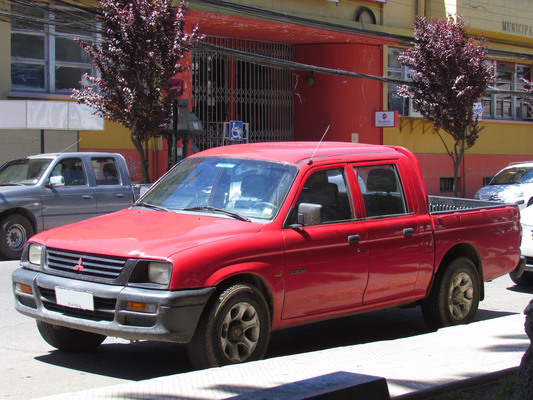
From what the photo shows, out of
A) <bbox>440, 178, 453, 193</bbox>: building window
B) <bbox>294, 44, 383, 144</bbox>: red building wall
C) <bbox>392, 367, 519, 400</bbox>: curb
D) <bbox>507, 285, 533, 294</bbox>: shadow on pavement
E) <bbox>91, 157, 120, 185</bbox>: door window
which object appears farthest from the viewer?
<bbox>440, 178, 453, 193</bbox>: building window

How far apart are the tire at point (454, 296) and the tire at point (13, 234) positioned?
7826mm

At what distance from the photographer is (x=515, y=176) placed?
18.1 m

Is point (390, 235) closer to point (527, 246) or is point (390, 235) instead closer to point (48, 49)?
point (527, 246)

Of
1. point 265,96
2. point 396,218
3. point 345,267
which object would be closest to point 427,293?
point 396,218

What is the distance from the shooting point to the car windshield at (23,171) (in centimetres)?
1289

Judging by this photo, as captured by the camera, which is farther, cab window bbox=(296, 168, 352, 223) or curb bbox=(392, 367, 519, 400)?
cab window bbox=(296, 168, 352, 223)

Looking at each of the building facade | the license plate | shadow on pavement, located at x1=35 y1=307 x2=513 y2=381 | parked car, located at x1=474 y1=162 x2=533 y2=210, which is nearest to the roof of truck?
shadow on pavement, located at x1=35 y1=307 x2=513 y2=381

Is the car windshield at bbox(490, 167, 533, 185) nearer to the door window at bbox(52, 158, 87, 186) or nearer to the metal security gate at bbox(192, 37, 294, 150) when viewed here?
the metal security gate at bbox(192, 37, 294, 150)

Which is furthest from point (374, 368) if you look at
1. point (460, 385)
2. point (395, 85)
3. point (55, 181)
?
point (395, 85)

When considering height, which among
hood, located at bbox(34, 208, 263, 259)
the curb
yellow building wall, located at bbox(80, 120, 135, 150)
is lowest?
the curb

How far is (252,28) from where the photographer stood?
21.4 metres

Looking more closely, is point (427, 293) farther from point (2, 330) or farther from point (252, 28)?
point (252, 28)

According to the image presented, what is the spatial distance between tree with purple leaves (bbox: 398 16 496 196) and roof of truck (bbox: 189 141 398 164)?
1449cm

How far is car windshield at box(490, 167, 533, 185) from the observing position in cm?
1777
